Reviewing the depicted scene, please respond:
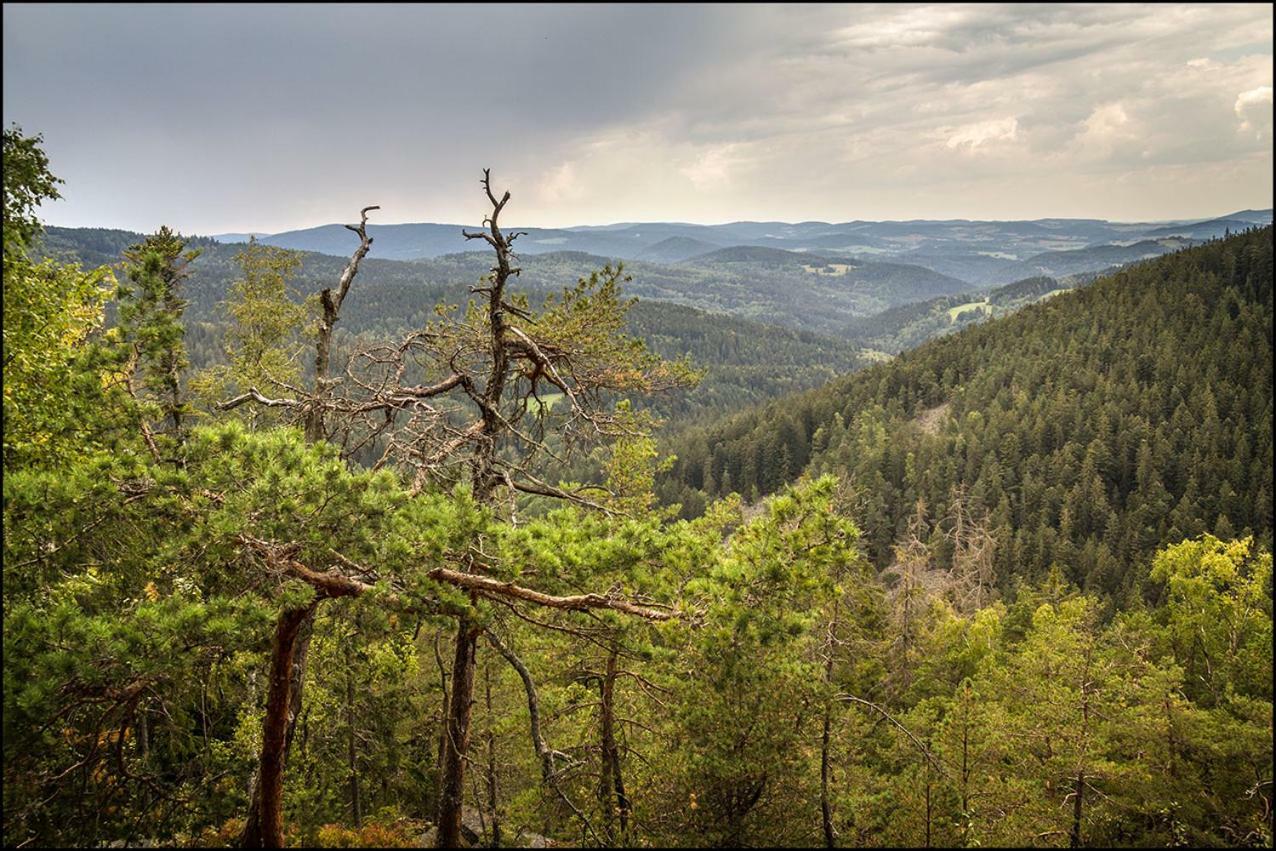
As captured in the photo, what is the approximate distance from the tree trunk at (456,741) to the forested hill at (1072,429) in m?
67.1

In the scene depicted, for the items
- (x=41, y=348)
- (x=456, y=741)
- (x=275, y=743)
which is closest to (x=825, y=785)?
(x=456, y=741)

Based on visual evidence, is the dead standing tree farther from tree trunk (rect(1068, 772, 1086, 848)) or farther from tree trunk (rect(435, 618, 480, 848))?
tree trunk (rect(1068, 772, 1086, 848))

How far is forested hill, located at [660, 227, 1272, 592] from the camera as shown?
74125mm

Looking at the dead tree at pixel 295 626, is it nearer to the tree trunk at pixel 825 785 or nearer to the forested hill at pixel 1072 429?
the tree trunk at pixel 825 785

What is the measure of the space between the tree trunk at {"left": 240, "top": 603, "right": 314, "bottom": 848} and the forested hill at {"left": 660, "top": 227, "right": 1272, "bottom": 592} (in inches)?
2735

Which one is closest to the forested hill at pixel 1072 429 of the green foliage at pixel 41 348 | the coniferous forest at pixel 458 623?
the coniferous forest at pixel 458 623

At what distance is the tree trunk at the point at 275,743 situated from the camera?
6.98 metres

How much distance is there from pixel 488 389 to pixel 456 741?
480 centimetres

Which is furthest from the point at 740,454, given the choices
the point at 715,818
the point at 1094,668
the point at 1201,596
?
the point at 715,818

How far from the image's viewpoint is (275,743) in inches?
297

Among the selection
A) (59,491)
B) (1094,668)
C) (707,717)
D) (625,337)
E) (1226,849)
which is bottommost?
(1226,849)

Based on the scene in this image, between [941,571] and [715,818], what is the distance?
73.4 meters

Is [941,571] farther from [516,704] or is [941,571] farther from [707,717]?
[707,717]

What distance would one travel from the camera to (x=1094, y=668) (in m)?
16.8
